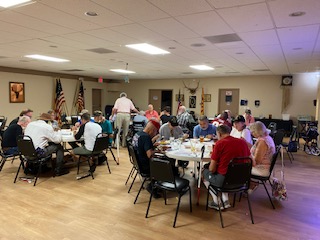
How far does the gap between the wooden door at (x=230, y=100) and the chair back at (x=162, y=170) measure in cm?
908

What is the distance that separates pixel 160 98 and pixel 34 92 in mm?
6071

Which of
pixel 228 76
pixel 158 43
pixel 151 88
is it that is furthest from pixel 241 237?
pixel 151 88

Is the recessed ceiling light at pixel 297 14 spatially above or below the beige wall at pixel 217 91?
above

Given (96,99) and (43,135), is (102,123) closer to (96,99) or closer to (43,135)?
(43,135)

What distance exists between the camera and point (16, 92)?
30.7ft

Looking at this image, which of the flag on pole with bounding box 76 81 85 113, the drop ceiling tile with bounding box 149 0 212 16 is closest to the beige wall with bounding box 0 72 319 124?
the flag on pole with bounding box 76 81 85 113

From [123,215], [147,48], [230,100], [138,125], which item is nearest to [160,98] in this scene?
[230,100]

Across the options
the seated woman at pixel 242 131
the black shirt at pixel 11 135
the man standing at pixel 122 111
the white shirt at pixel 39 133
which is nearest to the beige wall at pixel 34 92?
the man standing at pixel 122 111

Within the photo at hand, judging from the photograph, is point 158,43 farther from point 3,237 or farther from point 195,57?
point 3,237

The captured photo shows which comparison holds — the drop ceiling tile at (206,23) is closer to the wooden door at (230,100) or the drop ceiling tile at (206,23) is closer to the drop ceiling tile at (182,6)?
the drop ceiling tile at (182,6)

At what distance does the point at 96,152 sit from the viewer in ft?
14.8

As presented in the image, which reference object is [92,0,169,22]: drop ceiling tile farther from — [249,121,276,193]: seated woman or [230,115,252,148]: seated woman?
[230,115,252,148]: seated woman

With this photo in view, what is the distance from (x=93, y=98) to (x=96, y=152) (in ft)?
30.3

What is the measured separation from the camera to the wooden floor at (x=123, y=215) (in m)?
2.73
